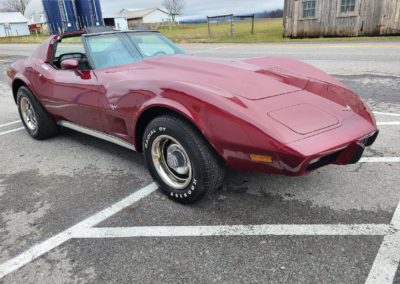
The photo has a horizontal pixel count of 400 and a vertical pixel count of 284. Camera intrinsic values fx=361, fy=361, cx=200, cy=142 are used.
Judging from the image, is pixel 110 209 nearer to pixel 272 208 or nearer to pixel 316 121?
pixel 272 208

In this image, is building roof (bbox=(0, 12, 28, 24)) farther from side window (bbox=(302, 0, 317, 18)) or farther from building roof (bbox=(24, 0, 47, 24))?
side window (bbox=(302, 0, 317, 18))

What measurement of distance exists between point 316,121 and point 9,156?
3661mm

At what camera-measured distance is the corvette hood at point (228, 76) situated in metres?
2.75

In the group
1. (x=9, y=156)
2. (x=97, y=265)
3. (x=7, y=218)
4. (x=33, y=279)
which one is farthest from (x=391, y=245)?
(x=9, y=156)

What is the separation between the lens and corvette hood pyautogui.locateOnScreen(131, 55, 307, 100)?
2.75m

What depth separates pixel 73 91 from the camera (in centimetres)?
381

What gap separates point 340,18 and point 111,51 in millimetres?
16971

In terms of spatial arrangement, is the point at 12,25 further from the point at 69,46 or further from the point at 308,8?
the point at 69,46

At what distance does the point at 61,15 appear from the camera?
12.7m

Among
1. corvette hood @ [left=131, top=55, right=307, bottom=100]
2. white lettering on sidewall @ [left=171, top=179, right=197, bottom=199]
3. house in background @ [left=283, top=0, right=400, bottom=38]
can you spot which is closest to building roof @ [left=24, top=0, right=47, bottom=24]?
→ house in background @ [left=283, top=0, right=400, bottom=38]

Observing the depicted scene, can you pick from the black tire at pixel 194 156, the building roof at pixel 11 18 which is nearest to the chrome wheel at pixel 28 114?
the black tire at pixel 194 156

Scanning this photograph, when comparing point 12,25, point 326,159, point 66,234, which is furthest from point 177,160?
point 12,25

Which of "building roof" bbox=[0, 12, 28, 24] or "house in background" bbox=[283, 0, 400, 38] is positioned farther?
"building roof" bbox=[0, 12, 28, 24]

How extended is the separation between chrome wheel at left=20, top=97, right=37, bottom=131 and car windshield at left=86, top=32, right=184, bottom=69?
163 cm
